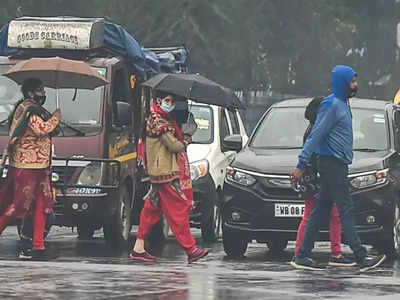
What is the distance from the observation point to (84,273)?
12.9m

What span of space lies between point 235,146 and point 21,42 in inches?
111

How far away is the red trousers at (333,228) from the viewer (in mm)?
14297

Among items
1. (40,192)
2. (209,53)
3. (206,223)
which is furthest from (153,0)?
(40,192)

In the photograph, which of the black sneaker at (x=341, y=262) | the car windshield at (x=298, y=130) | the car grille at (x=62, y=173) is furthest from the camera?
the car grille at (x=62, y=173)

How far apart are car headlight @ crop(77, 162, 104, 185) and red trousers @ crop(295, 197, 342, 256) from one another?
114 inches

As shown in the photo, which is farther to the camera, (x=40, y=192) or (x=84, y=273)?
(x=40, y=192)

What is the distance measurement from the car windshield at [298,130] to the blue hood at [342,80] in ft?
7.18

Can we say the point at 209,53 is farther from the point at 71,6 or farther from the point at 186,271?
the point at 186,271

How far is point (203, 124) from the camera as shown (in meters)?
19.7

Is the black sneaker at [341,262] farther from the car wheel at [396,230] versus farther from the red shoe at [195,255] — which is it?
the red shoe at [195,255]

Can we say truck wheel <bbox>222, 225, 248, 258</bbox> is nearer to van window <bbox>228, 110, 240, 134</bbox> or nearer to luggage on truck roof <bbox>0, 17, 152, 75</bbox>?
luggage on truck roof <bbox>0, 17, 152, 75</bbox>

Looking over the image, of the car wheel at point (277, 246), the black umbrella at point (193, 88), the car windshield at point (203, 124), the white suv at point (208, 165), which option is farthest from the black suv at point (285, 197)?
the car windshield at point (203, 124)

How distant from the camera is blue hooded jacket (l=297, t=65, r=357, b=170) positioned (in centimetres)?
1377

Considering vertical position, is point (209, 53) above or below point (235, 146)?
above
